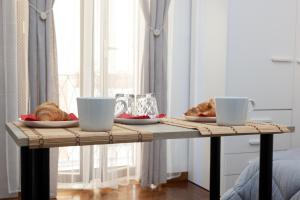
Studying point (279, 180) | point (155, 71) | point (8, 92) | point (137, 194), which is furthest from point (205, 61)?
point (279, 180)

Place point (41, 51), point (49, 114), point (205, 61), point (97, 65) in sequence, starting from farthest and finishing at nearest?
point (205, 61) → point (97, 65) → point (41, 51) → point (49, 114)

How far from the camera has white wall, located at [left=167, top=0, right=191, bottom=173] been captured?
9.20 ft

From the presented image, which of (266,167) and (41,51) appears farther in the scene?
(41,51)

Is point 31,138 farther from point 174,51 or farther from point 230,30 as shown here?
point 174,51

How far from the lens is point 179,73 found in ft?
9.34

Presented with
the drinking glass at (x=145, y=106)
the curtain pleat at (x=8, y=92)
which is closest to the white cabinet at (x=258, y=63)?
the curtain pleat at (x=8, y=92)

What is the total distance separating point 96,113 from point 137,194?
181cm

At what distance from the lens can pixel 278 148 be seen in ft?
8.18

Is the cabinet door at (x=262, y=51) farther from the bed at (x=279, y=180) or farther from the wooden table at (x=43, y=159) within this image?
the wooden table at (x=43, y=159)

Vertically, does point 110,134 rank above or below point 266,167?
above

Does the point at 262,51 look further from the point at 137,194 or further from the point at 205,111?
the point at 205,111

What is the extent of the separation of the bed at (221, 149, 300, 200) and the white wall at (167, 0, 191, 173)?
127cm

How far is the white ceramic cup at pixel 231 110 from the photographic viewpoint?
94 cm

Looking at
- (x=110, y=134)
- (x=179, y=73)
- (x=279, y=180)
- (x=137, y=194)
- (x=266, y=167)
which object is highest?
(x=179, y=73)
